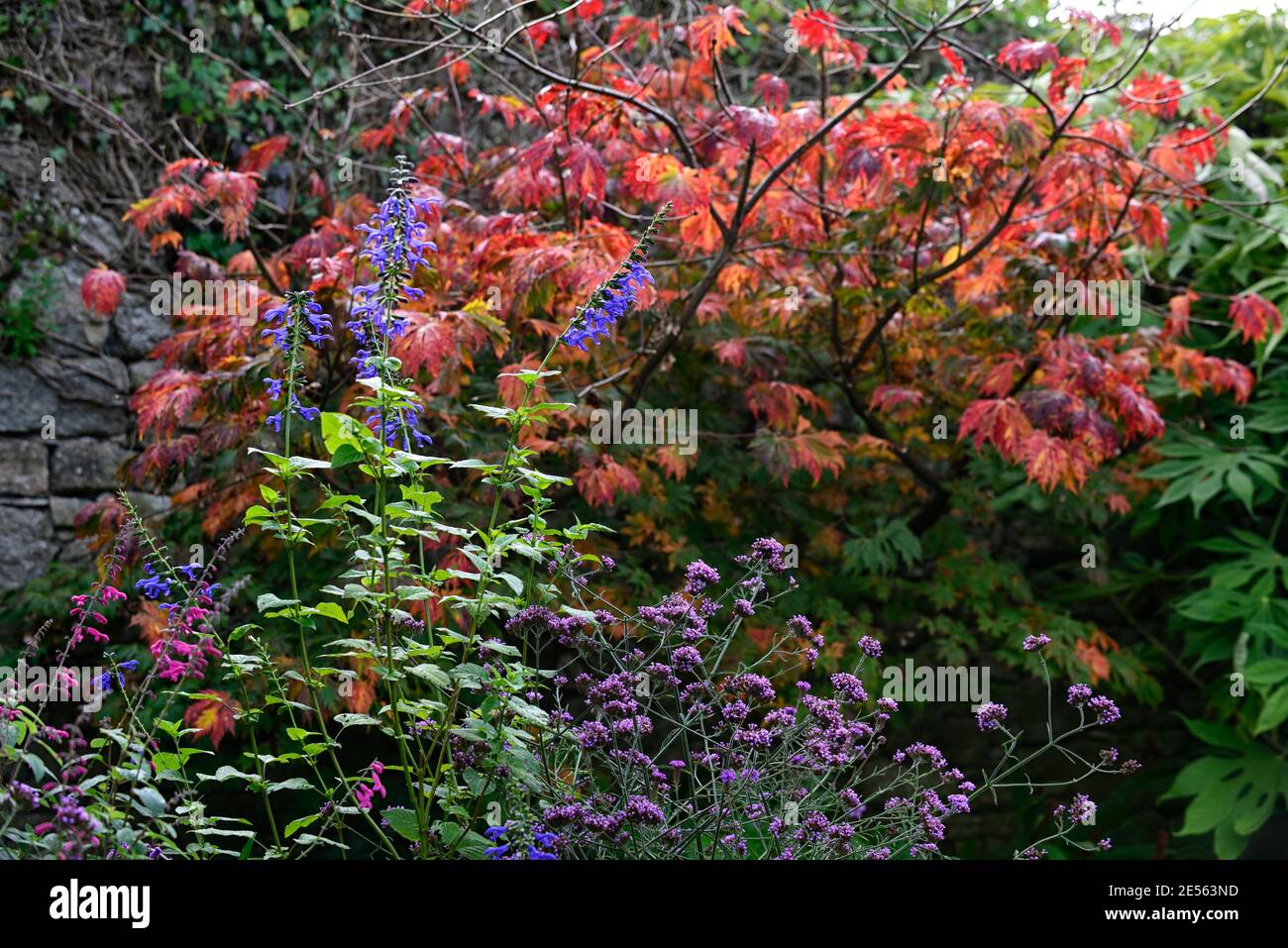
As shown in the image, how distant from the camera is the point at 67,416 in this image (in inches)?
179

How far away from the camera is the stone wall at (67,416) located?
14.5 feet

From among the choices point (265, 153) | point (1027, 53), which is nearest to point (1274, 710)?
point (1027, 53)

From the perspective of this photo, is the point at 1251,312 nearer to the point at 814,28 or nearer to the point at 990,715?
the point at 814,28

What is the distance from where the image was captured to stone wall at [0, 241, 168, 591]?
14.5ft

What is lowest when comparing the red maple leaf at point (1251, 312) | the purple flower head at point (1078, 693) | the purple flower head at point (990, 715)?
the purple flower head at point (990, 715)

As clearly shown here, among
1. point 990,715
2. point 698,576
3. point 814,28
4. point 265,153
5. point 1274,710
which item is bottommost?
point 1274,710

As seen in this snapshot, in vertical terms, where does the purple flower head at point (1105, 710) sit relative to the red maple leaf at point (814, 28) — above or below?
below

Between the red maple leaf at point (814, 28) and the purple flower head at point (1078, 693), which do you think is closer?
the purple flower head at point (1078, 693)
